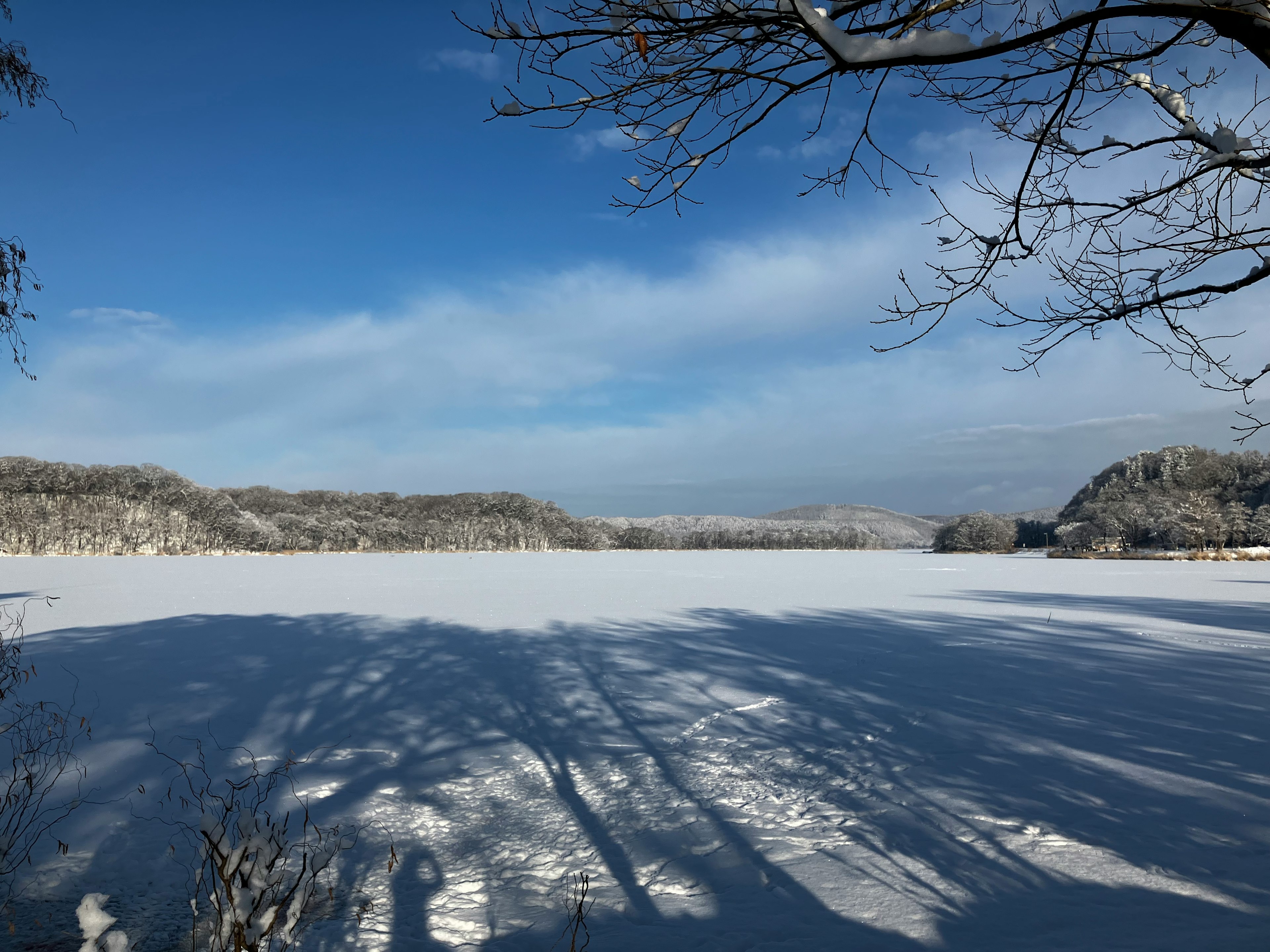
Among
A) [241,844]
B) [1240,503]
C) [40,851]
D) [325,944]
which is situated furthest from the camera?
[1240,503]

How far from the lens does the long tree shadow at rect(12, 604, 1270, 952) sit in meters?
2.12

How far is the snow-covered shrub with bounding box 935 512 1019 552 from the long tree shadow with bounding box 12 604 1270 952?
51.6 metres

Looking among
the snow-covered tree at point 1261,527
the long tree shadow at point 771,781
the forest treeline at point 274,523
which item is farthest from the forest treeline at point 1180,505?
the long tree shadow at point 771,781

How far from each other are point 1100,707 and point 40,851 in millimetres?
5590

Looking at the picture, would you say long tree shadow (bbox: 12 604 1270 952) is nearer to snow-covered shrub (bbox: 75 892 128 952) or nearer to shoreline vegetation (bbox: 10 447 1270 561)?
snow-covered shrub (bbox: 75 892 128 952)

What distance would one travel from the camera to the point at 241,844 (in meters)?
1.84

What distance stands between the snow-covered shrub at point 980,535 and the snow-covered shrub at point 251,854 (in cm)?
5723

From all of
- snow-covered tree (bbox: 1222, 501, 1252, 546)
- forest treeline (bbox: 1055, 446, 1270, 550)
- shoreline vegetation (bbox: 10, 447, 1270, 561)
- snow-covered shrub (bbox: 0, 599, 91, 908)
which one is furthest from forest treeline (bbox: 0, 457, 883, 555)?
snow-covered shrub (bbox: 0, 599, 91, 908)

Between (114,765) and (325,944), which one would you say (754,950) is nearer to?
(325,944)

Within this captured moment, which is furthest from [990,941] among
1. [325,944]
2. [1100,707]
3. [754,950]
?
[1100,707]

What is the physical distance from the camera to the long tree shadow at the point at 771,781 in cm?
212

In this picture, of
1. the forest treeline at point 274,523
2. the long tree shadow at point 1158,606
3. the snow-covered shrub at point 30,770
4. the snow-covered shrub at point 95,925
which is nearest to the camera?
the snow-covered shrub at point 95,925

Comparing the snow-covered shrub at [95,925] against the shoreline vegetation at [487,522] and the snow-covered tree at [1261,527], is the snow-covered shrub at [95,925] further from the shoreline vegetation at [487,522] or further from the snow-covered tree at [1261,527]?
the snow-covered tree at [1261,527]

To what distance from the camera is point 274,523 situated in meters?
45.8
